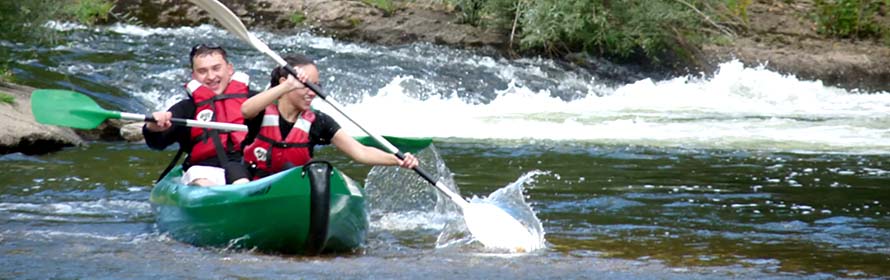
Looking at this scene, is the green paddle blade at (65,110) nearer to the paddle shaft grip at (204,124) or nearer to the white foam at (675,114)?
the paddle shaft grip at (204,124)

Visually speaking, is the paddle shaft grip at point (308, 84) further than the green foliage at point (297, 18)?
No

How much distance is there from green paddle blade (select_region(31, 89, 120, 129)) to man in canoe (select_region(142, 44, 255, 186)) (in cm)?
27

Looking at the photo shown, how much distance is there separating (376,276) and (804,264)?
1658 mm

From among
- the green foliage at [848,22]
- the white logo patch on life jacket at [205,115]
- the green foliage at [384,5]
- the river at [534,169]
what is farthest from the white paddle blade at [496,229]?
the green foliage at [848,22]

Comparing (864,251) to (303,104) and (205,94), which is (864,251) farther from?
(205,94)

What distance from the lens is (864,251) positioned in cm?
524

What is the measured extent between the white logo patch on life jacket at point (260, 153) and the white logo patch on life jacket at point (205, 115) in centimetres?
49

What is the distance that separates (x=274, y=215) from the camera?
475 centimetres

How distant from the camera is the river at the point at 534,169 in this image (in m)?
4.88

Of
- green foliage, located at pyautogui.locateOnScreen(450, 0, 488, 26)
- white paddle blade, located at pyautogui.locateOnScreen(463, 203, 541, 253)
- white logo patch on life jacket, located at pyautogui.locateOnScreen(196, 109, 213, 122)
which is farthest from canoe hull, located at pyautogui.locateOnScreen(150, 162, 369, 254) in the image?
green foliage, located at pyautogui.locateOnScreen(450, 0, 488, 26)

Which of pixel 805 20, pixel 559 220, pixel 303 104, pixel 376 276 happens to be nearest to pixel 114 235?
pixel 303 104

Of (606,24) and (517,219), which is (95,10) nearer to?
(606,24)

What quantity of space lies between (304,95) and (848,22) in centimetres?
1338

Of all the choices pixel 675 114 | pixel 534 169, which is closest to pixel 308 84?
pixel 534 169
